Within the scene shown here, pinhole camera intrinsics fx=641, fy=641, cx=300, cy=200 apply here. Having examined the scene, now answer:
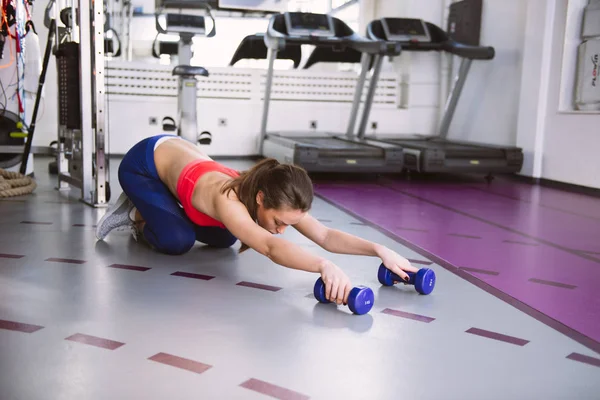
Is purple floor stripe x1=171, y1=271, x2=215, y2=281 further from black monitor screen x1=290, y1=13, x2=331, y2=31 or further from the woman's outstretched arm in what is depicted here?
black monitor screen x1=290, y1=13, x2=331, y2=31

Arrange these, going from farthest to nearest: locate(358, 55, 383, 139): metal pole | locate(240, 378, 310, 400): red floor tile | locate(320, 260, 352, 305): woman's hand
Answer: locate(358, 55, 383, 139): metal pole
locate(320, 260, 352, 305): woman's hand
locate(240, 378, 310, 400): red floor tile

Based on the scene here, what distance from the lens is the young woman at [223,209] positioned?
221 cm

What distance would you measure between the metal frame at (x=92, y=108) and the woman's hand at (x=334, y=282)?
2.66m

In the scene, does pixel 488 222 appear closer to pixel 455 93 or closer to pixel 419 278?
pixel 419 278

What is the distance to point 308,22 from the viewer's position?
7.07 meters

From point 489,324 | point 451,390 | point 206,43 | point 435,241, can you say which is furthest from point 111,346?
point 206,43

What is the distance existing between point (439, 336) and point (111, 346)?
3.36 ft

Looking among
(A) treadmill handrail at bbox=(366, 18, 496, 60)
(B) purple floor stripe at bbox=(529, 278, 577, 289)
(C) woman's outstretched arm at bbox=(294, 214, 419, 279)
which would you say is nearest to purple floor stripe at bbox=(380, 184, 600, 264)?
(B) purple floor stripe at bbox=(529, 278, 577, 289)

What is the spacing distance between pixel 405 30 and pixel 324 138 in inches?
59.5

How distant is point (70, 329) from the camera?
6.68 ft

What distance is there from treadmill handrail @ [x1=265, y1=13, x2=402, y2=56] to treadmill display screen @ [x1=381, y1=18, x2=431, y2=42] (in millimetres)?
276

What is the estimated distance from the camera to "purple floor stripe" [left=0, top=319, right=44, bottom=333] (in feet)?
6.63

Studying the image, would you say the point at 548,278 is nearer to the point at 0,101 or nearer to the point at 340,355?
the point at 340,355

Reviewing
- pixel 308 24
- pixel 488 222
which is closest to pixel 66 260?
pixel 488 222
